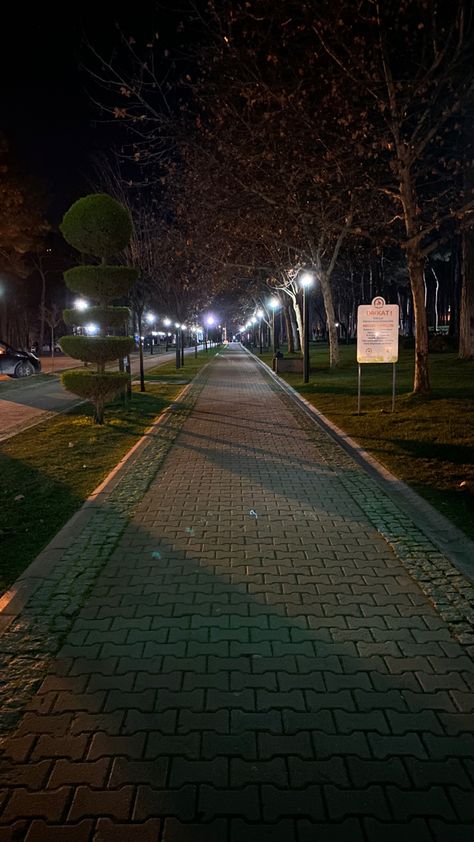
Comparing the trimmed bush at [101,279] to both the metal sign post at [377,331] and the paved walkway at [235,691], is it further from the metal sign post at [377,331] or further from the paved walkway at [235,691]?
the paved walkway at [235,691]

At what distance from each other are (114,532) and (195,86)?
12404 mm

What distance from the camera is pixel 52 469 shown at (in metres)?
9.38

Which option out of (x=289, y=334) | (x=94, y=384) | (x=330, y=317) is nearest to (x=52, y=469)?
(x=94, y=384)

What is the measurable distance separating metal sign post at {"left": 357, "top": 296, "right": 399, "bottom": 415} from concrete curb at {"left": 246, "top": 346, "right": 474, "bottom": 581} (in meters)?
3.09

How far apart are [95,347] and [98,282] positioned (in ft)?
4.64

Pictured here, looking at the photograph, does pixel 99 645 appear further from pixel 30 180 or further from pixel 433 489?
pixel 30 180

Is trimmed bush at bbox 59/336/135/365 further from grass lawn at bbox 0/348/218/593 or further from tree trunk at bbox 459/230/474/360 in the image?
tree trunk at bbox 459/230/474/360

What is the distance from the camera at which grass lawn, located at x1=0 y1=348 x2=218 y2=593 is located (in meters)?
6.15

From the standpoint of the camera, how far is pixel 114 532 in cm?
623

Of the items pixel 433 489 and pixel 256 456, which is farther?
pixel 256 456

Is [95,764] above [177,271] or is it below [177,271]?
below

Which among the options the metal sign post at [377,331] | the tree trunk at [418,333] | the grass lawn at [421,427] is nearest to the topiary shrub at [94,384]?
the grass lawn at [421,427]

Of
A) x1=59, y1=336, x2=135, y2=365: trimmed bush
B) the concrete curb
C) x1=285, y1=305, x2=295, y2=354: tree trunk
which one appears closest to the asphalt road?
x1=59, y1=336, x2=135, y2=365: trimmed bush

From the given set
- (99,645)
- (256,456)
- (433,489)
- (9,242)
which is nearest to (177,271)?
(9,242)
